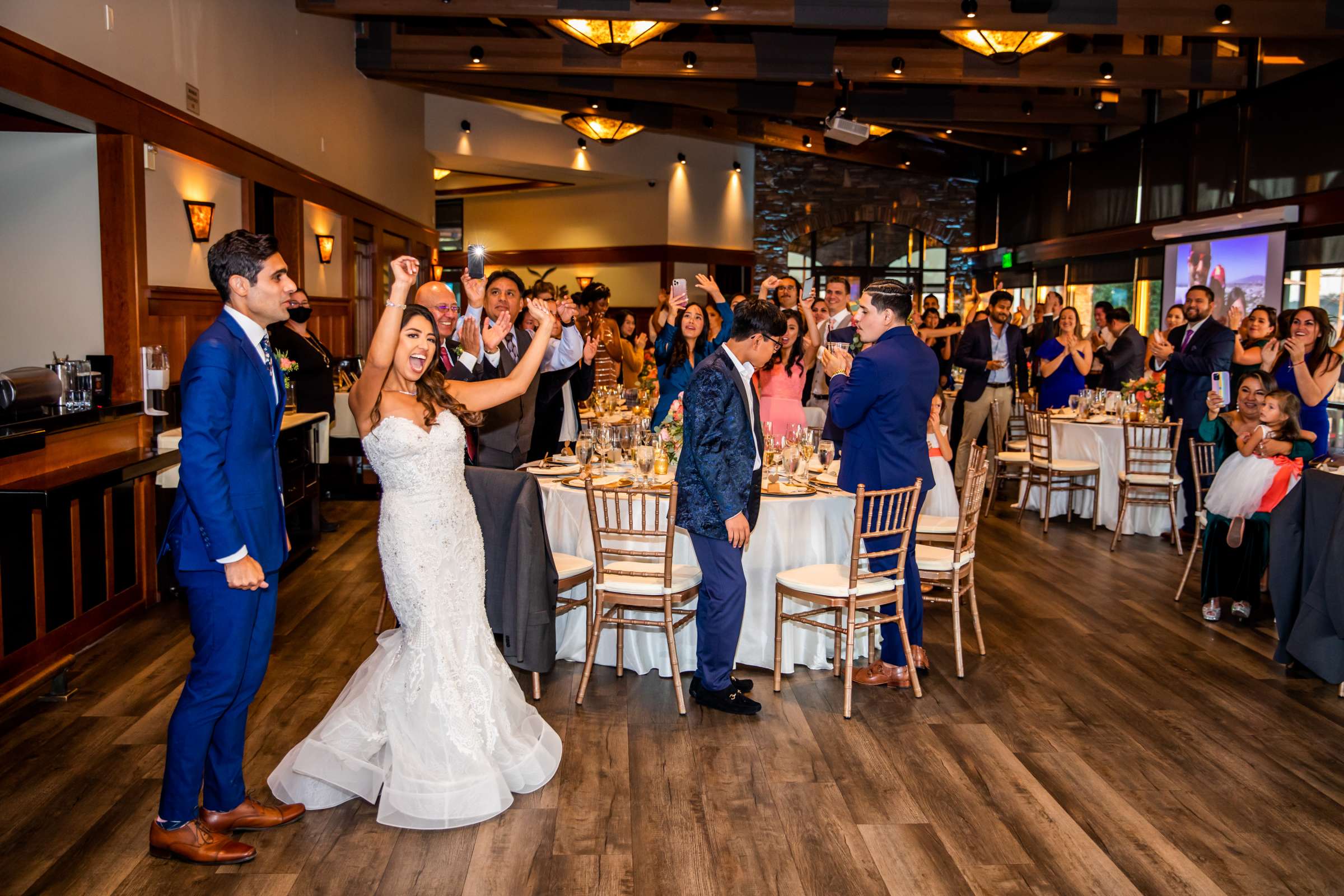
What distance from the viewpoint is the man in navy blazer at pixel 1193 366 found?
296 inches

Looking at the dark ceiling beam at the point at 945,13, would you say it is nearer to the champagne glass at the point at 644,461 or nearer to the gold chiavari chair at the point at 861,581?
the champagne glass at the point at 644,461

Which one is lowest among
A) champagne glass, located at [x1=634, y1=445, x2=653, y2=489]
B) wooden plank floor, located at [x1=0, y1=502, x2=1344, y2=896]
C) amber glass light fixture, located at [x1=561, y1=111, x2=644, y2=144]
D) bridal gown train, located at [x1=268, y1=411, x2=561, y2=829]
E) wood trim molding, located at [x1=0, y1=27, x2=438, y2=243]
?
wooden plank floor, located at [x1=0, y1=502, x2=1344, y2=896]

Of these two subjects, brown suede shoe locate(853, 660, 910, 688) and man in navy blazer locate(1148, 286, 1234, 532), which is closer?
brown suede shoe locate(853, 660, 910, 688)

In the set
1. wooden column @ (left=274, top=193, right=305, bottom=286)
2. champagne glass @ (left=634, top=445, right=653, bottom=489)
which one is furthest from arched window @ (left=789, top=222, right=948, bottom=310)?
champagne glass @ (left=634, top=445, right=653, bottom=489)

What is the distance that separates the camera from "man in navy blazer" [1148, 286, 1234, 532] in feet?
24.6

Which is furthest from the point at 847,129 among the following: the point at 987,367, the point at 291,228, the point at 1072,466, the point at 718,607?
the point at 718,607

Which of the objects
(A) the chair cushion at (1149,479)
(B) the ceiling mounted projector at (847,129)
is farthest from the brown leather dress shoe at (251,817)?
(B) the ceiling mounted projector at (847,129)

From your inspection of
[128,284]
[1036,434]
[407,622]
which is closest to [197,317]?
[128,284]

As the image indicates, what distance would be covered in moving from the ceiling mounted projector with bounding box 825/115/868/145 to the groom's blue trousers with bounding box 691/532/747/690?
8.65 m

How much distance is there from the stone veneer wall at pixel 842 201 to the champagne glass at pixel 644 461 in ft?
47.3

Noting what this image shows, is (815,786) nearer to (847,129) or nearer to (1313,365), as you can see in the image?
(1313,365)

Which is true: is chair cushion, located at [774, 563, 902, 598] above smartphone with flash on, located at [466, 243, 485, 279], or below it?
below

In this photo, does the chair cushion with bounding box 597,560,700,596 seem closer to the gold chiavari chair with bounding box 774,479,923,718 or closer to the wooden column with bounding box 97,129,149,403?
the gold chiavari chair with bounding box 774,479,923,718

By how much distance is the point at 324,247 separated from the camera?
10.5 metres
